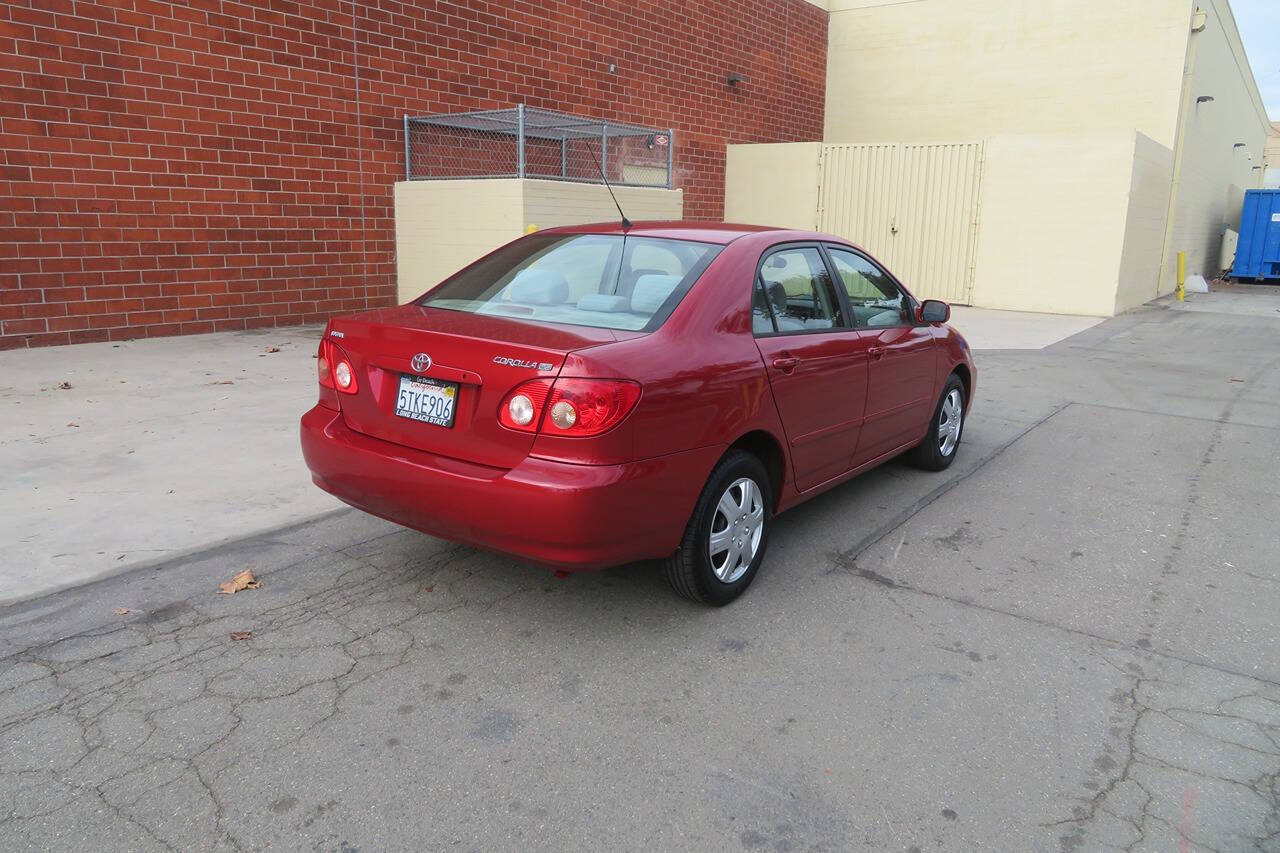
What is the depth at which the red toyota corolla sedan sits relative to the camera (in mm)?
3357

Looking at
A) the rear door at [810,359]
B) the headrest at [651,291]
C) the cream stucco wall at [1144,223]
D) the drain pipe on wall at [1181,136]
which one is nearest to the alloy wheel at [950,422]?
the rear door at [810,359]

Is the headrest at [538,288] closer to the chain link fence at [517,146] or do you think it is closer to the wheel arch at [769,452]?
the wheel arch at [769,452]

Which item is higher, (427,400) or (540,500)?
(427,400)

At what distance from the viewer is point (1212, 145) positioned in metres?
23.1

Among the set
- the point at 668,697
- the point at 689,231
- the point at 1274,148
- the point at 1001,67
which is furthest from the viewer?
the point at 1274,148

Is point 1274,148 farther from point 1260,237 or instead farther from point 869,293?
point 869,293

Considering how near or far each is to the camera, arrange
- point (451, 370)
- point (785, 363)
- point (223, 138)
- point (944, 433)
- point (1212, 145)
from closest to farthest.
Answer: point (451, 370), point (785, 363), point (944, 433), point (223, 138), point (1212, 145)

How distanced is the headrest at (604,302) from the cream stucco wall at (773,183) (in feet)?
48.8

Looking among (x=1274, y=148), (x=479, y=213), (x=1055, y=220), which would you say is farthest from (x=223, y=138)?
(x=1274, y=148)

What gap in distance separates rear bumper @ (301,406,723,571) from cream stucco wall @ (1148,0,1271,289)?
18.2 meters

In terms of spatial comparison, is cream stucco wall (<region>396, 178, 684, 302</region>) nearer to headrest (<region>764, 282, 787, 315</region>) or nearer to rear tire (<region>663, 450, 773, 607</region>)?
headrest (<region>764, 282, 787, 315</region>)

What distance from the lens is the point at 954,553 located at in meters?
4.76

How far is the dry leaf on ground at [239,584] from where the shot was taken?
409 centimetres

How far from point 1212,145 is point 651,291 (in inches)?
957
